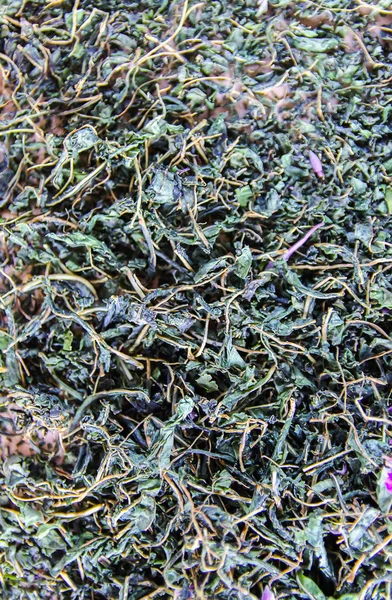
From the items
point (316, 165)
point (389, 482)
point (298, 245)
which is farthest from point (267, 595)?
point (316, 165)

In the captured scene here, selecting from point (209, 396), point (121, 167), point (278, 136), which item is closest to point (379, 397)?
point (209, 396)

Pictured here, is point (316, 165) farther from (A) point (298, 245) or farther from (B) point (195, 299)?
(B) point (195, 299)

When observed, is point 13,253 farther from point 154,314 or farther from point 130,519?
point 130,519

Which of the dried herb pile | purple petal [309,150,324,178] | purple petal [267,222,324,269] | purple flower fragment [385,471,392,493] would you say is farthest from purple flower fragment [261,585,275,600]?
purple petal [309,150,324,178]

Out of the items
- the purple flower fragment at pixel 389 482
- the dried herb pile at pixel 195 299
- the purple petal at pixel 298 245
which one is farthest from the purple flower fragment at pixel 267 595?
the purple petal at pixel 298 245

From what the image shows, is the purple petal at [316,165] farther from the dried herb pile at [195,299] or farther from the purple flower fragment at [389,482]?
the purple flower fragment at [389,482]

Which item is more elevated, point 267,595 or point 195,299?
point 195,299

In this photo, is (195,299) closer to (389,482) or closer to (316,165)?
(316,165)

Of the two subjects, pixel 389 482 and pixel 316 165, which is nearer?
pixel 389 482

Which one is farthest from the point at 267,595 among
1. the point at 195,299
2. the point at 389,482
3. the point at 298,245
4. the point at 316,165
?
the point at 316,165

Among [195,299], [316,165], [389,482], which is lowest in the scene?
[389,482]
